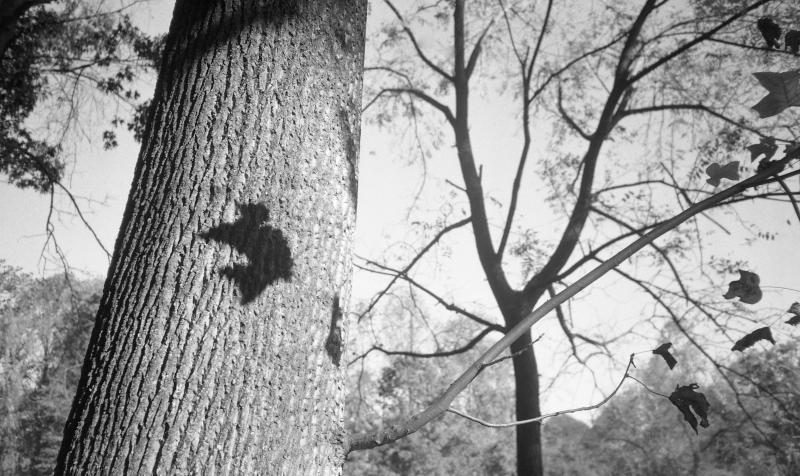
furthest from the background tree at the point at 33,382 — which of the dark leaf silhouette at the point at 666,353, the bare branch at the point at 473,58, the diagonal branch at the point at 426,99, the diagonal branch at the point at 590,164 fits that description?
A: the dark leaf silhouette at the point at 666,353

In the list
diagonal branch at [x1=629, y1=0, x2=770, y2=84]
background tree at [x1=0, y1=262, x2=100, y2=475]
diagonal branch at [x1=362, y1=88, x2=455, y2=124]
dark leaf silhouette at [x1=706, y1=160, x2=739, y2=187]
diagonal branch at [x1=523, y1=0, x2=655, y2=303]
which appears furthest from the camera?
background tree at [x1=0, y1=262, x2=100, y2=475]

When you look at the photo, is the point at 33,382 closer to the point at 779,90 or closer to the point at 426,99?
the point at 426,99

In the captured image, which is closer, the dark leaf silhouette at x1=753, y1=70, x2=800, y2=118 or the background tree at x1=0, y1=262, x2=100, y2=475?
the dark leaf silhouette at x1=753, y1=70, x2=800, y2=118

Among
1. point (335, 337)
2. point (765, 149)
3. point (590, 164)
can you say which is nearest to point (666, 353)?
point (765, 149)

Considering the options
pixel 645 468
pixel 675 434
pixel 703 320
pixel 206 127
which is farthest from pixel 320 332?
pixel 675 434

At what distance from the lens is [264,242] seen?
0.84 m

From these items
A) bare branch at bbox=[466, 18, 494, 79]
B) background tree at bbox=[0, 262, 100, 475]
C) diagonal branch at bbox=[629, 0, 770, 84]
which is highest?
bare branch at bbox=[466, 18, 494, 79]

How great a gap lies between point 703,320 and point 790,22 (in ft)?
11.0

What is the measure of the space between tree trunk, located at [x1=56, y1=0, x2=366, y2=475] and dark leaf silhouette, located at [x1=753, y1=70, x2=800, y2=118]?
0.88 meters

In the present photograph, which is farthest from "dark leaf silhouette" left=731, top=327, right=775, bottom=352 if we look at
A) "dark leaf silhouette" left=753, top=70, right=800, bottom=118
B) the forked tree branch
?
"dark leaf silhouette" left=753, top=70, right=800, bottom=118

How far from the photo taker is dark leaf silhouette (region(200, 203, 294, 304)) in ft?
2.64

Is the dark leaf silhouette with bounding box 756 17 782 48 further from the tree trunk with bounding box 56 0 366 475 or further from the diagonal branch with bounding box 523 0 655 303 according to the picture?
the diagonal branch with bounding box 523 0 655 303

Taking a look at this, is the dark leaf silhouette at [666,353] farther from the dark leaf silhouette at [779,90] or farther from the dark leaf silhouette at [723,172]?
the dark leaf silhouette at [779,90]

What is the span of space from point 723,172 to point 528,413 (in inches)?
154
